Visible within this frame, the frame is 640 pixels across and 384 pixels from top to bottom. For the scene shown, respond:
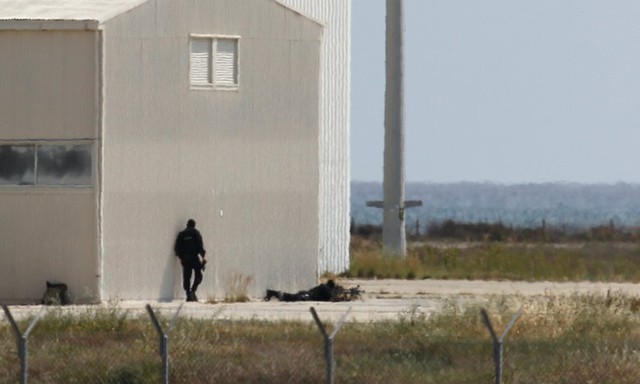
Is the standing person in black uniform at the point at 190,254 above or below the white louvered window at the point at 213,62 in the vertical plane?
below

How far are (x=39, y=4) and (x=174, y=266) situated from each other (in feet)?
20.2

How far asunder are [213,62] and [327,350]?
61.3 ft

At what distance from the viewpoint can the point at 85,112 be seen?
123 feet

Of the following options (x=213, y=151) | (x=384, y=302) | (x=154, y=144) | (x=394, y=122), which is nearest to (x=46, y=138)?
(x=154, y=144)

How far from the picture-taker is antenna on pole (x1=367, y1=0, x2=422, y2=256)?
5144 cm

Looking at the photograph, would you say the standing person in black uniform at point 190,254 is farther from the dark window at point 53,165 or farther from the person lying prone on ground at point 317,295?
the dark window at point 53,165

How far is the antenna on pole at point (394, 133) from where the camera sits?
51.4 metres

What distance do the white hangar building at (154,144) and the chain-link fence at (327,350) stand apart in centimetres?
604

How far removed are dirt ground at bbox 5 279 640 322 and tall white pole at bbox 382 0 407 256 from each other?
19.4 ft

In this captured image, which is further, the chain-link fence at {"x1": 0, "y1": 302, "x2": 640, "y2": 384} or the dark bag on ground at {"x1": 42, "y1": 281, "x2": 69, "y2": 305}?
the dark bag on ground at {"x1": 42, "y1": 281, "x2": 69, "y2": 305}

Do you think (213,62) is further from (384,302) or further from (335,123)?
(335,123)

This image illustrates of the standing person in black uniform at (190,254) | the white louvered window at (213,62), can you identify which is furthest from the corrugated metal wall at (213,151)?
the standing person in black uniform at (190,254)

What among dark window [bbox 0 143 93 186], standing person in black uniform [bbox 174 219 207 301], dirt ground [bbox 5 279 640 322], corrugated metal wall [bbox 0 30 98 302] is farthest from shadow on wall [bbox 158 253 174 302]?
dark window [bbox 0 143 93 186]

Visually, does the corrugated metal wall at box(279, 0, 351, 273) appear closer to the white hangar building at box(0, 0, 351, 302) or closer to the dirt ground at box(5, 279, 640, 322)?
the dirt ground at box(5, 279, 640, 322)
